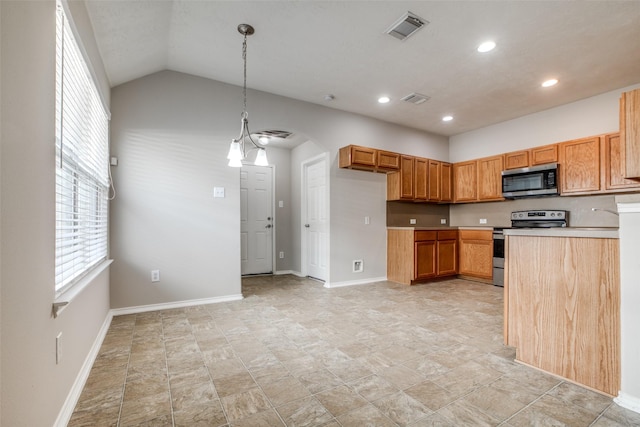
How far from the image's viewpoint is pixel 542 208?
466 centimetres

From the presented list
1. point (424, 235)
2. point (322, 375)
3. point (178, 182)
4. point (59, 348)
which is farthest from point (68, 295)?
point (424, 235)

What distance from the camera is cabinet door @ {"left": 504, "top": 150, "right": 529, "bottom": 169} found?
184 inches

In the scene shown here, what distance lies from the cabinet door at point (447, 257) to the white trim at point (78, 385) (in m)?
4.65

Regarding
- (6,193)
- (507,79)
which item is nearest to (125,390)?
(6,193)

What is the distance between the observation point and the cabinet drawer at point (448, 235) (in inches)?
201

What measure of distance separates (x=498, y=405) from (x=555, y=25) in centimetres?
311

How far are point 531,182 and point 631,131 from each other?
1.65 m

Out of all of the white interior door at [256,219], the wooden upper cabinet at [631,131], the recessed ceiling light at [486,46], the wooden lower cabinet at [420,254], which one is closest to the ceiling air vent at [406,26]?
the recessed ceiling light at [486,46]

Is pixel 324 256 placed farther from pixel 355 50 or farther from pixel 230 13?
pixel 230 13

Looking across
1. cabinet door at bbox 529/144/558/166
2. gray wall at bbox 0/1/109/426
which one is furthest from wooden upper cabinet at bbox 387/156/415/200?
gray wall at bbox 0/1/109/426

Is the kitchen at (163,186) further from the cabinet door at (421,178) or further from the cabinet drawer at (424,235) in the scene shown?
the cabinet drawer at (424,235)

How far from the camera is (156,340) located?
8.27 ft

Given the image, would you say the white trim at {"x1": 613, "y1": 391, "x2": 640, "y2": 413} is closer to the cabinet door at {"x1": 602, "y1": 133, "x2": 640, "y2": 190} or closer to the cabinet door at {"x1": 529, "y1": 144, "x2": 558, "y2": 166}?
the cabinet door at {"x1": 602, "y1": 133, "x2": 640, "y2": 190}

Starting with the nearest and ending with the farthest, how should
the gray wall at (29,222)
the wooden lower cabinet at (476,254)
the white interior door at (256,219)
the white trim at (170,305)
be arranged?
1. the gray wall at (29,222)
2. the white trim at (170,305)
3. the wooden lower cabinet at (476,254)
4. the white interior door at (256,219)
